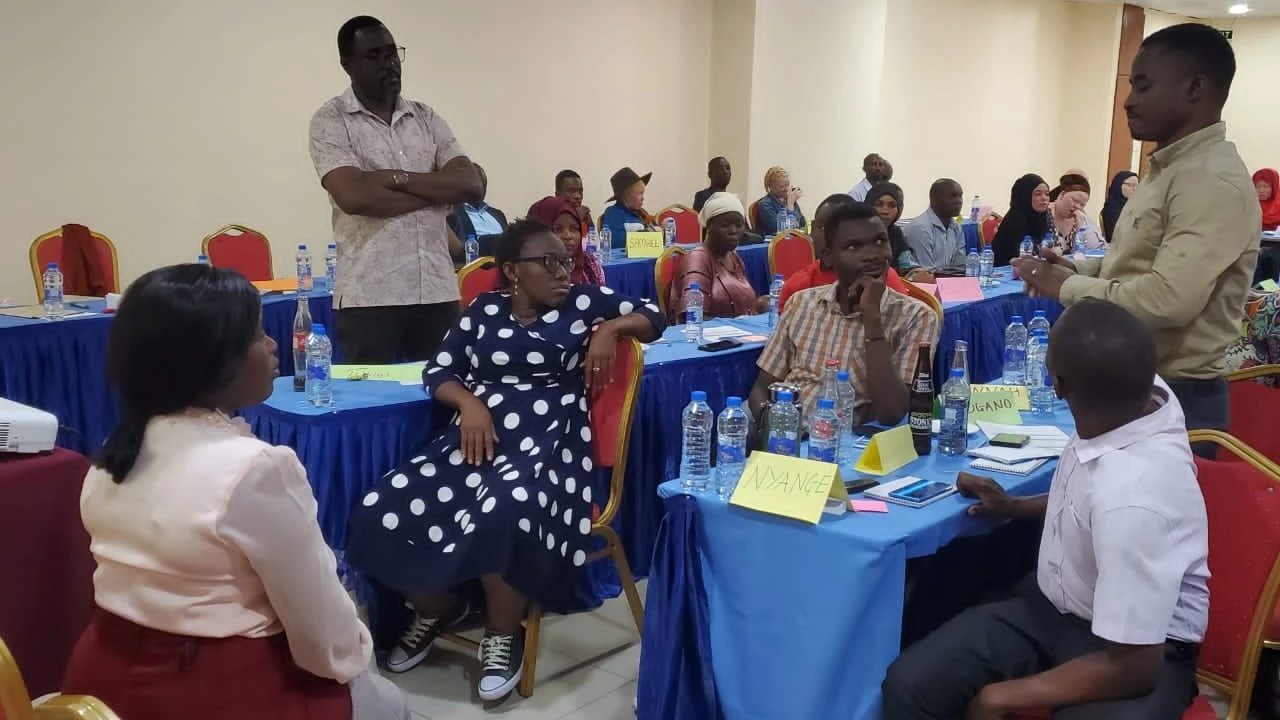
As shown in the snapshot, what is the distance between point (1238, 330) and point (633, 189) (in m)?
5.65

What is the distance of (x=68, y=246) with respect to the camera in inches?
180

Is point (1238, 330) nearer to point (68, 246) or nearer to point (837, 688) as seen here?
point (837, 688)

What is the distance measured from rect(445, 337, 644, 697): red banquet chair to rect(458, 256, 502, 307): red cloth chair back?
1627mm

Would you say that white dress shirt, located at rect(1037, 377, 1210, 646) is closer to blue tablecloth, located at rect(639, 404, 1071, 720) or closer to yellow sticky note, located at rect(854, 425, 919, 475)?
blue tablecloth, located at rect(639, 404, 1071, 720)

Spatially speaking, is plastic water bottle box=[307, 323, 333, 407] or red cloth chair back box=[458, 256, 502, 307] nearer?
plastic water bottle box=[307, 323, 333, 407]

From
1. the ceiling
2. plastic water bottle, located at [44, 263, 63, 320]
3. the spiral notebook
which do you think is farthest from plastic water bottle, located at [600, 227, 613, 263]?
the ceiling

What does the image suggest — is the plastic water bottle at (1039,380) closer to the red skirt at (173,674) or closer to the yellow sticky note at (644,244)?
the red skirt at (173,674)

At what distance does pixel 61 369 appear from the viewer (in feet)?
12.9

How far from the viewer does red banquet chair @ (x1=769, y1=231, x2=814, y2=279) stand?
18.9 ft

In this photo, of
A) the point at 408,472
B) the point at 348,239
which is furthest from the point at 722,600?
the point at 348,239

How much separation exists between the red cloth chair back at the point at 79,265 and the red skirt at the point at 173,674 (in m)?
3.76

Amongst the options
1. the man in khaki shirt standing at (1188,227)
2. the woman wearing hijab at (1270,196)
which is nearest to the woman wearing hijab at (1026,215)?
the woman wearing hijab at (1270,196)

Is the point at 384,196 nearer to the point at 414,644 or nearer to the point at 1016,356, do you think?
the point at 414,644

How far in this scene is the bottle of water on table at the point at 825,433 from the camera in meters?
2.11
